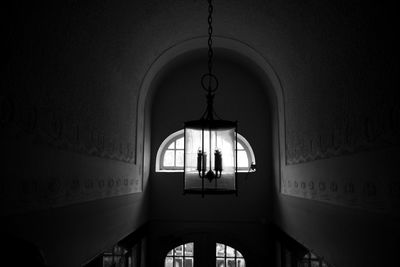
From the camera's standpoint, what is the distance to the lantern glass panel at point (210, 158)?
348 cm

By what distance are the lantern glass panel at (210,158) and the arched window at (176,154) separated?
420cm

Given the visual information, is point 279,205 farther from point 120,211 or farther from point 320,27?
point 320,27

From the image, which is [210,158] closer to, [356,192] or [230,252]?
[356,192]

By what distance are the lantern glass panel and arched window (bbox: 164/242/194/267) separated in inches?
177

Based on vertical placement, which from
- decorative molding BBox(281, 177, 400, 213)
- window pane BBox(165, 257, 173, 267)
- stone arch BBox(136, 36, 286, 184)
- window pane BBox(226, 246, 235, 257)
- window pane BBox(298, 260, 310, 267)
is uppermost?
stone arch BBox(136, 36, 286, 184)

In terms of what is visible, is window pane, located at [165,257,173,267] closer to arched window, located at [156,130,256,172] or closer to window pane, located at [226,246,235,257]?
window pane, located at [226,246,235,257]

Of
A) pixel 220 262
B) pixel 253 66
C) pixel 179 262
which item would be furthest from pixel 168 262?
pixel 253 66

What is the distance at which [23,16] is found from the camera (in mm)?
2561

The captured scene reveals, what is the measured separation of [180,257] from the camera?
7637 mm

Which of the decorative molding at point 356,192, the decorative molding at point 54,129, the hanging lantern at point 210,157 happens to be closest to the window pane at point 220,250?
the decorative molding at point 356,192

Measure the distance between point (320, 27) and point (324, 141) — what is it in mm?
1385

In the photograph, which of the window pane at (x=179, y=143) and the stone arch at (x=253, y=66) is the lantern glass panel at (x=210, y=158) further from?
the window pane at (x=179, y=143)

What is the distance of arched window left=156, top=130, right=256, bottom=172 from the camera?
7.85 metres

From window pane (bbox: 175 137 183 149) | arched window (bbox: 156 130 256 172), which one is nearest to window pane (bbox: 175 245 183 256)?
arched window (bbox: 156 130 256 172)
